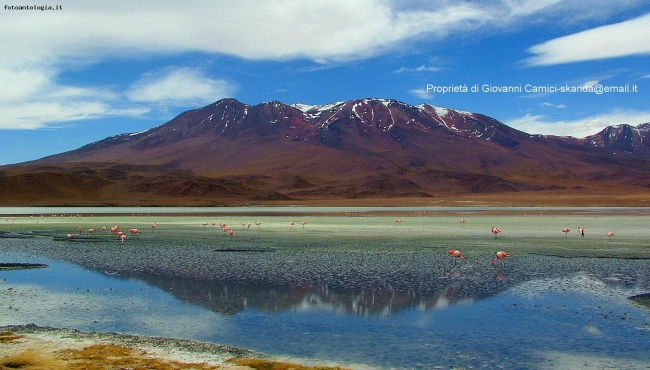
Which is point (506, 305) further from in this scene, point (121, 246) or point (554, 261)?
point (121, 246)

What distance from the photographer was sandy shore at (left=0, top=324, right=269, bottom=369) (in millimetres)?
10078

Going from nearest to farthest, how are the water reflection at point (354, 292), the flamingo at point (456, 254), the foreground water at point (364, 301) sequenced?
1. the foreground water at point (364, 301)
2. the water reflection at point (354, 292)
3. the flamingo at point (456, 254)

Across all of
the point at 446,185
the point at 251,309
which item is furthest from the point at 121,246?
the point at 446,185

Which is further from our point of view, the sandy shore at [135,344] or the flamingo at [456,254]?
the flamingo at [456,254]

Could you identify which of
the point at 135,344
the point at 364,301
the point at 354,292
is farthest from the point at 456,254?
the point at 135,344

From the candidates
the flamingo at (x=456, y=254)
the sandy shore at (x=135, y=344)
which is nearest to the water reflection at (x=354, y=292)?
the sandy shore at (x=135, y=344)

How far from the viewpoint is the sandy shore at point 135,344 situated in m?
10.1

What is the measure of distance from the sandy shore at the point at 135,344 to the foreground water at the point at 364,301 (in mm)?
562

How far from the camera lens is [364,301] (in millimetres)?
15234

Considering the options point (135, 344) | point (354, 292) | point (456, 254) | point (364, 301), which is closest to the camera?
point (135, 344)

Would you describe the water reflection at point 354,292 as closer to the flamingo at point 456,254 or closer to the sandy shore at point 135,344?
the sandy shore at point 135,344

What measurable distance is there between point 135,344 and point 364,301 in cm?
640

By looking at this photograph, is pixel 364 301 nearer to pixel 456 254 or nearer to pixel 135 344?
pixel 135 344

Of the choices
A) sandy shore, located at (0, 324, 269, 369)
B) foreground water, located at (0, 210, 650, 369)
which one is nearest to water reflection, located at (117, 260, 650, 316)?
foreground water, located at (0, 210, 650, 369)
